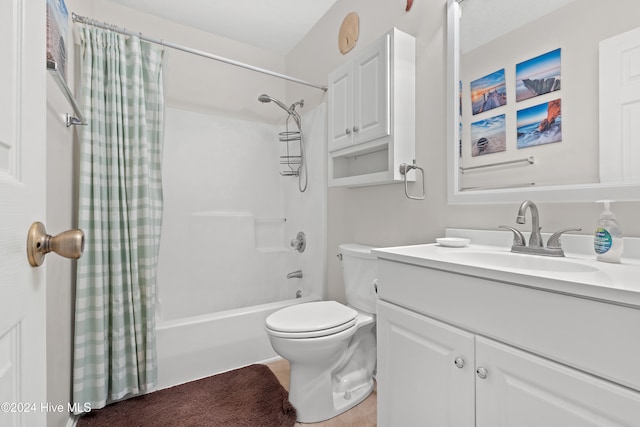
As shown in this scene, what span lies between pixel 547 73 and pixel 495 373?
1.03 meters

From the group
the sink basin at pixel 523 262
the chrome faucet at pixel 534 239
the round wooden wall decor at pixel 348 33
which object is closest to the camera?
the sink basin at pixel 523 262

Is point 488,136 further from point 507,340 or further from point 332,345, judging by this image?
point 332,345

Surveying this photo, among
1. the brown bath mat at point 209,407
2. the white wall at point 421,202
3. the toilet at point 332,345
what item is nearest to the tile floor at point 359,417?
the toilet at point 332,345

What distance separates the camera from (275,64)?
2.79 m

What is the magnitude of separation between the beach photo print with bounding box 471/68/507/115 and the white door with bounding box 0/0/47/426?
1413 mm

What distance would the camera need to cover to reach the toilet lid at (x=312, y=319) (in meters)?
1.36

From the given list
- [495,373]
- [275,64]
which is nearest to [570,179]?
[495,373]

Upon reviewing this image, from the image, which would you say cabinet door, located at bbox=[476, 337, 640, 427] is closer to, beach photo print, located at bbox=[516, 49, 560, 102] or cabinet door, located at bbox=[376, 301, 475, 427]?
cabinet door, located at bbox=[376, 301, 475, 427]

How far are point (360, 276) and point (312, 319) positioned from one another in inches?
14.2

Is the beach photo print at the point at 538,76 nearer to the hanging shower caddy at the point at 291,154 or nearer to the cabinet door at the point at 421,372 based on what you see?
the cabinet door at the point at 421,372

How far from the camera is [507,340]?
750 millimetres

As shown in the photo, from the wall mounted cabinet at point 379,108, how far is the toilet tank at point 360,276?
39 centimetres

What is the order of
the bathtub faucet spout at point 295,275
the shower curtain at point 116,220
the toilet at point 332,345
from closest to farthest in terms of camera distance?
the toilet at point 332,345
the shower curtain at point 116,220
the bathtub faucet spout at point 295,275

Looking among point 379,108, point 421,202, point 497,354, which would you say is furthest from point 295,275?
point 497,354
